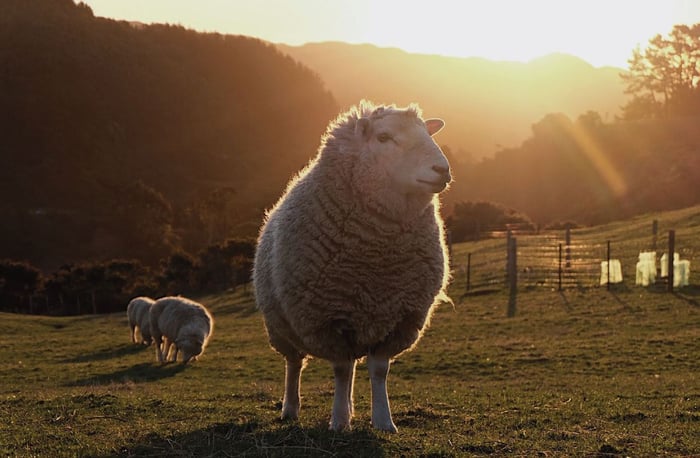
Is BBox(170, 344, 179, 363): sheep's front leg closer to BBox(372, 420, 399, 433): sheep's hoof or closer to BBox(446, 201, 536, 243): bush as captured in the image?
BBox(372, 420, 399, 433): sheep's hoof

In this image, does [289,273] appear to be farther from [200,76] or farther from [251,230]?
[200,76]

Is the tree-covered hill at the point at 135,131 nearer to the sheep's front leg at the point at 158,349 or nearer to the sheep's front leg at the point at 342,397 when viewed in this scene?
the sheep's front leg at the point at 158,349

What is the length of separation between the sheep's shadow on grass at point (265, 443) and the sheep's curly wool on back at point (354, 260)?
0.90 metres

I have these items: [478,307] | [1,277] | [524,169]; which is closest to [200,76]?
[524,169]

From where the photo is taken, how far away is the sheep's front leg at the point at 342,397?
6715mm

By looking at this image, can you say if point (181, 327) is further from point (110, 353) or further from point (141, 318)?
point (110, 353)

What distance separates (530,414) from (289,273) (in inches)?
140

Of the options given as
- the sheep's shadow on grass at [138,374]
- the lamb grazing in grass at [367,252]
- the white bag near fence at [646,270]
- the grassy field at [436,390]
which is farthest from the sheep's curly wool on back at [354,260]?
the white bag near fence at [646,270]

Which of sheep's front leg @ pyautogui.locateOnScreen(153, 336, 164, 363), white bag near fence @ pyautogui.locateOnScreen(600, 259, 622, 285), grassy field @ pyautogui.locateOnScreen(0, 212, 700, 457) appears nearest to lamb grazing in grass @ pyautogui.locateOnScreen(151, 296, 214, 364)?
sheep's front leg @ pyautogui.locateOnScreen(153, 336, 164, 363)

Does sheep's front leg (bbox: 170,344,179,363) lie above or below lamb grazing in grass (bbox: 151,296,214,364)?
below

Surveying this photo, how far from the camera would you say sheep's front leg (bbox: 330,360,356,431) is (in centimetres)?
671

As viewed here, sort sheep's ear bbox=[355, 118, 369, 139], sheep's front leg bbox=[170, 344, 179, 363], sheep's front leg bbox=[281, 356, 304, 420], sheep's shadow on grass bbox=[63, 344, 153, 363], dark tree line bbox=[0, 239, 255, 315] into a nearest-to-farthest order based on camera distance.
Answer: sheep's ear bbox=[355, 118, 369, 139]
sheep's front leg bbox=[281, 356, 304, 420]
sheep's front leg bbox=[170, 344, 179, 363]
sheep's shadow on grass bbox=[63, 344, 153, 363]
dark tree line bbox=[0, 239, 255, 315]

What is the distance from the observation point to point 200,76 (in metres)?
158

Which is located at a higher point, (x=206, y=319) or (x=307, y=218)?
(x=307, y=218)
